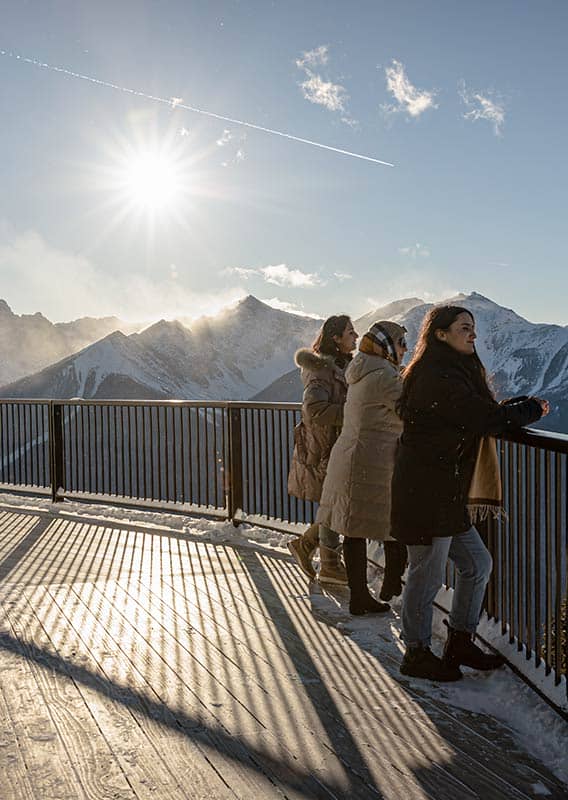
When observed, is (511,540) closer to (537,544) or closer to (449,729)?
(537,544)

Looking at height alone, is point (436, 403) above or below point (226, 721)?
above

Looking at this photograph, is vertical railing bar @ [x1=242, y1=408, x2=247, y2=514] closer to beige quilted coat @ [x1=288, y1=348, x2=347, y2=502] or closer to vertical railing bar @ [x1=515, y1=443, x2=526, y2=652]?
beige quilted coat @ [x1=288, y1=348, x2=347, y2=502]

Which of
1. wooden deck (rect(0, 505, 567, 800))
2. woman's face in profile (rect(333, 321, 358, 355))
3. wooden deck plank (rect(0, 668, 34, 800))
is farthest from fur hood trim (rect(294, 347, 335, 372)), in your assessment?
wooden deck plank (rect(0, 668, 34, 800))

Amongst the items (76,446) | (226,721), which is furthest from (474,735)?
(76,446)

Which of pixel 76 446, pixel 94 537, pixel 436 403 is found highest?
pixel 436 403

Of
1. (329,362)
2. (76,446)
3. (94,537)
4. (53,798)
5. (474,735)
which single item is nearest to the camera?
(53,798)

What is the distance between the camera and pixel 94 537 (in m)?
7.61

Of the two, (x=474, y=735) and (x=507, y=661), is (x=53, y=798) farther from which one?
(x=507, y=661)

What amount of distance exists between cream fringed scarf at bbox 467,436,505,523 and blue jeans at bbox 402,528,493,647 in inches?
6.9

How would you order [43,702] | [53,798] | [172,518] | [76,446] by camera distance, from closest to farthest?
[53,798] < [43,702] < [172,518] < [76,446]

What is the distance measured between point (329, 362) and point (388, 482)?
1.11 meters

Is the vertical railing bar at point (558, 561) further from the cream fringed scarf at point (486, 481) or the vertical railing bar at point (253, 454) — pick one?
the vertical railing bar at point (253, 454)

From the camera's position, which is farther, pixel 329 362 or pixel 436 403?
pixel 329 362

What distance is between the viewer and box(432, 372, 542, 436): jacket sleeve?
3.41 meters
